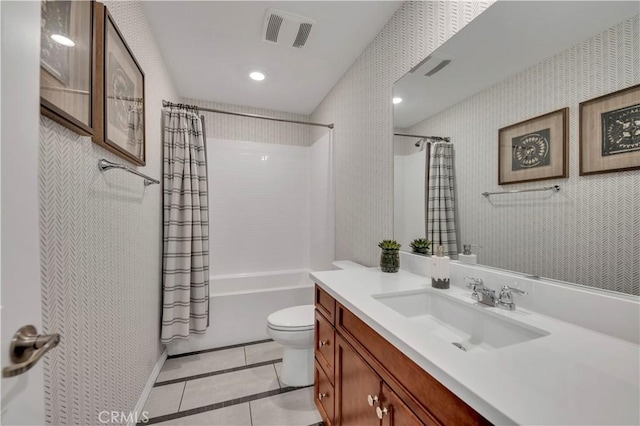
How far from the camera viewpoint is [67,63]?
2.57ft

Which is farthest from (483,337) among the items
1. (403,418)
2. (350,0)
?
(350,0)

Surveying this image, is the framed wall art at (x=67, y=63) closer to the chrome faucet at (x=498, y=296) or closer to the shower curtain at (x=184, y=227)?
the shower curtain at (x=184, y=227)

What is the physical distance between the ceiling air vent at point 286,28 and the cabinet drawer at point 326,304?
5.43 feet

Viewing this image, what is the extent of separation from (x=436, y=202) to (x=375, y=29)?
1.25m

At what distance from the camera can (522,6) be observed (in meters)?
0.95

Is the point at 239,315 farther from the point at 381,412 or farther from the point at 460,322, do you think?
the point at 460,322

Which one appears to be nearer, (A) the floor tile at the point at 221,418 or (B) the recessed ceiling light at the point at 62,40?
(B) the recessed ceiling light at the point at 62,40

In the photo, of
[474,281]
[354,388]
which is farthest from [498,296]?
[354,388]

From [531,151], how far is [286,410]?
186 centimetres

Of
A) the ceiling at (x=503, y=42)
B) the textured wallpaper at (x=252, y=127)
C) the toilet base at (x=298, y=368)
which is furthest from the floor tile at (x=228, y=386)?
the textured wallpaper at (x=252, y=127)

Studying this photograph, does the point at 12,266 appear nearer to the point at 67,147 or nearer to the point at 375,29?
the point at 67,147

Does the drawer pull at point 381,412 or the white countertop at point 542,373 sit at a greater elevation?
the white countertop at point 542,373

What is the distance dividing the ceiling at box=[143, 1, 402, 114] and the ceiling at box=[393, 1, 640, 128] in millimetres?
584

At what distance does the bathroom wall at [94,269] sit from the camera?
754 millimetres
